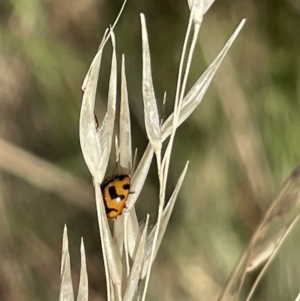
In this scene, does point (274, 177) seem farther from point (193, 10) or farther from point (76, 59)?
point (193, 10)

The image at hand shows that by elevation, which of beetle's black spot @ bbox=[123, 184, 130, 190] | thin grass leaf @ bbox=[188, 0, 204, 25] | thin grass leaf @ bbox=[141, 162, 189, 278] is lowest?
thin grass leaf @ bbox=[141, 162, 189, 278]

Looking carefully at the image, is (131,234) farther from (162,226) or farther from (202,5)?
(202,5)

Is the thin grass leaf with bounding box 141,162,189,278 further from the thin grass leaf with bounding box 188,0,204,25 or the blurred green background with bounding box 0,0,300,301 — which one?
the blurred green background with bounding box 0,0,300,301

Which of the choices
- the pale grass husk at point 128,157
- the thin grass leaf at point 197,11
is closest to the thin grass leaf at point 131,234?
the pale grass husk at point 128,157

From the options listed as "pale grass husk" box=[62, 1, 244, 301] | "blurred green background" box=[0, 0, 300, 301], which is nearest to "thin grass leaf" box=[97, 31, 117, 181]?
"pale grass husk" box=[62, 1, 244, 301]

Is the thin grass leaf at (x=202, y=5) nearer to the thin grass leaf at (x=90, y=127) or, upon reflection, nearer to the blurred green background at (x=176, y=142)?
the thin grass leaf at (x=90, y=127)
